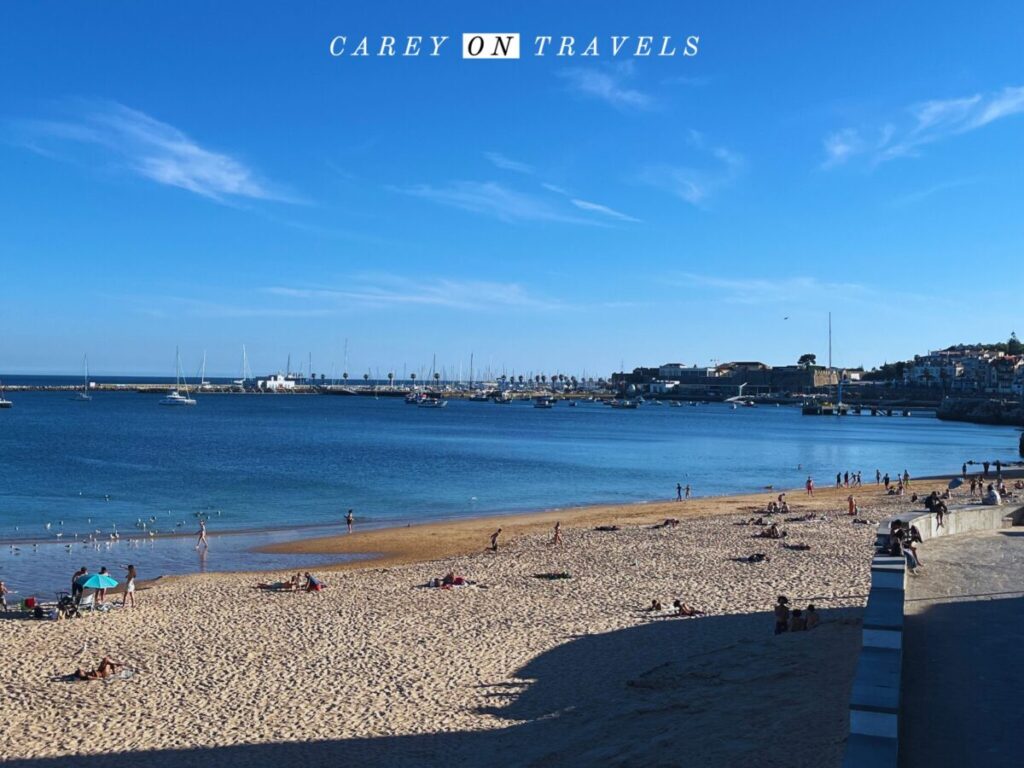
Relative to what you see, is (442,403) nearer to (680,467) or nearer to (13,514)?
(680,467)

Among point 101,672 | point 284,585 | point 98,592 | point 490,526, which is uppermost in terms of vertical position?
point 98,592

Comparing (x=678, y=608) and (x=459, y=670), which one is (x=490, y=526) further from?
(x=459, y=670)

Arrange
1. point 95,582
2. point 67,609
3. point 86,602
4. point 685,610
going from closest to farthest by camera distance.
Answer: point 685,610 → point 67,609 → point 86,602 → point 95,582

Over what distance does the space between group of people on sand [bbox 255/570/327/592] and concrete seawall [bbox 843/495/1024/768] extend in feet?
45.3

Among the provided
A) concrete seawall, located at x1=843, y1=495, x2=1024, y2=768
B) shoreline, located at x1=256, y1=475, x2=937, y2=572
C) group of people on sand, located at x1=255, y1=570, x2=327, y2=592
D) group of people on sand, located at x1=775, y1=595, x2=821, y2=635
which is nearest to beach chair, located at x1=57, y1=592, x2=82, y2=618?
group of people on sand, located at x1=255, y1=570, x2=327, y2=592

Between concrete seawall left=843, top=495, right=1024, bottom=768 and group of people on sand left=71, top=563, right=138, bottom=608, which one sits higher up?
concrete seawall left=843, top=495, right=1024, bottom=768

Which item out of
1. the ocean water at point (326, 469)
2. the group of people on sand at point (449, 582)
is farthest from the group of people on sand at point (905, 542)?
the ocean water at point (326, 469)

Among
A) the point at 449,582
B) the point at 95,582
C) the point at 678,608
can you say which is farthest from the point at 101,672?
the point at 678,608

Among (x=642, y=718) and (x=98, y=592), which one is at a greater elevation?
(x=642, y=718)

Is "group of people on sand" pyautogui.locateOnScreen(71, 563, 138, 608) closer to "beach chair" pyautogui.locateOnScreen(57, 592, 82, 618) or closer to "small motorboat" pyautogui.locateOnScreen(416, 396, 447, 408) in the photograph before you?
"beach chair" pyautogui.locateOnScreen(57, 592, 82, 618)

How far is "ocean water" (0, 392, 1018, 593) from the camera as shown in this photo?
34.8 metres

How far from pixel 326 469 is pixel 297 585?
37.2 m

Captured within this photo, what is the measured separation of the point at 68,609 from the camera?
2025 cm

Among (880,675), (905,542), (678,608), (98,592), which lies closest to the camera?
(880,675)
